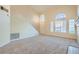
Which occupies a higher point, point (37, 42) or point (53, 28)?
point (53, 28)

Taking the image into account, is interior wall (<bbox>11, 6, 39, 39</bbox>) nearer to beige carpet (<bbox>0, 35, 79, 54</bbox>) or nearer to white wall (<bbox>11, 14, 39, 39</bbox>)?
white wall (<bbox>11, 14, 39, 39</bbox>)

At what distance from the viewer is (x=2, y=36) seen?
3.63 m

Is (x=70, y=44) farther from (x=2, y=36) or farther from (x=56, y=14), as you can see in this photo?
(x=2, y=36)

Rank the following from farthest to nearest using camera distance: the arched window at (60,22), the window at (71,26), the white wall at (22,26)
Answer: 1. the white wall at (22,26)
2. the arched window at (60,22)
3. the window at (71,26)

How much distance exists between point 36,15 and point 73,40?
1270mm

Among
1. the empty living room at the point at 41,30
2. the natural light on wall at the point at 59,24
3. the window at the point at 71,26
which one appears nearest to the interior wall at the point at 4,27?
the empty living room at the point at 41,30

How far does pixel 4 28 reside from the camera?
354 cm

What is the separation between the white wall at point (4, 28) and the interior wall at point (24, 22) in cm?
18

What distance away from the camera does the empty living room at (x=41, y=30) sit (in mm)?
3131

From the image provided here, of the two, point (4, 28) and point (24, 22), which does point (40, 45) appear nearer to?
point (24, 22)

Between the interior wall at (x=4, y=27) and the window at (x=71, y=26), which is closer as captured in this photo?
the window at (x=71, y=26)

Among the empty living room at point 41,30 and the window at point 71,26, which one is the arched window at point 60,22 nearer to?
the empty living room at point 41,30

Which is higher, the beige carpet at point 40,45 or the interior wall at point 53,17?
the interior wall at point 53,17
